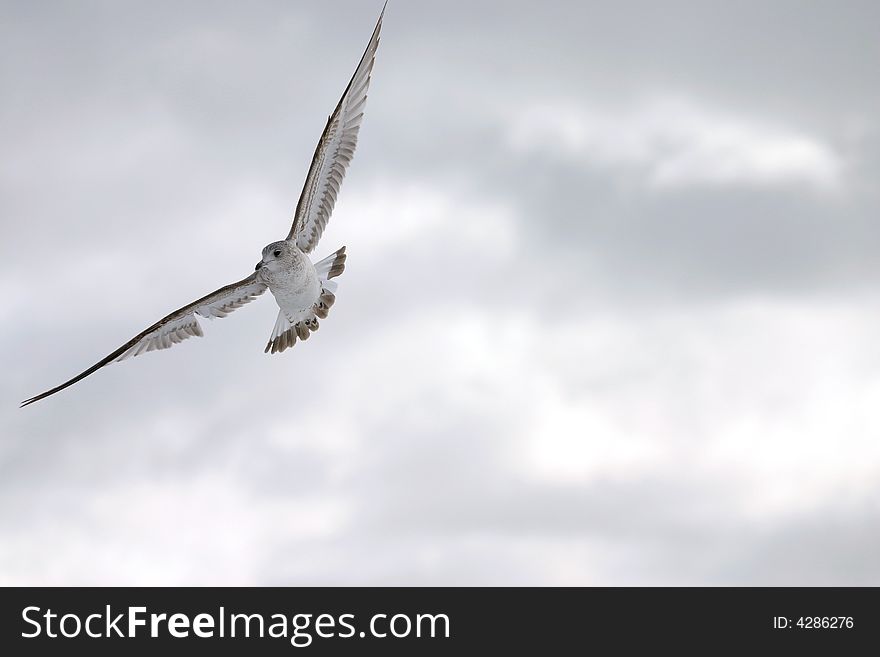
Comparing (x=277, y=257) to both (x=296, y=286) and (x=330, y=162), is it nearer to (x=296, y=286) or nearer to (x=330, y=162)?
(x=296, y=286)

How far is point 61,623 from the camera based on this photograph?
2038cm

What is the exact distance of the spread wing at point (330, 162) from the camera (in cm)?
1856

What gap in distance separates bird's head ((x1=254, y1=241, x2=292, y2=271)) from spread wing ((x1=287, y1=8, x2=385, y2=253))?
123 cm

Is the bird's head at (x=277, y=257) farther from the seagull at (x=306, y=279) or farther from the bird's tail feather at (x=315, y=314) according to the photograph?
the bird's tail feather at (x=315, y=314)

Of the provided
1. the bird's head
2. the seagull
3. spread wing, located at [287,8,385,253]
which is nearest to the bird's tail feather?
the seagull

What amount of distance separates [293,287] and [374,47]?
452cm

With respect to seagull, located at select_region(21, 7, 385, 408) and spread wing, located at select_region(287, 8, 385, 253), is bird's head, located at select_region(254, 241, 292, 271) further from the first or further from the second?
spread wing, located at select_region(287, 8, 385, 253)

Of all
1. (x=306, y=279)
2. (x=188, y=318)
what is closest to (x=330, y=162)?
(x=306, y=279)

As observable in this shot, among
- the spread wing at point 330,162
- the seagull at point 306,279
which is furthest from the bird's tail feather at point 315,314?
the spread wing at point 330,162

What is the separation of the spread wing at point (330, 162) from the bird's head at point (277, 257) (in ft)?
4.05

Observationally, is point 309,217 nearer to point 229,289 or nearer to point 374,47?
point 229,289

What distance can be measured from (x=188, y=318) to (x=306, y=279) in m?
2.85

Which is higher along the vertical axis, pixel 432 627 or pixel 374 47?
pixel 374 47

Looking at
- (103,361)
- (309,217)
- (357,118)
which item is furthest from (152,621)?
(357,118)
